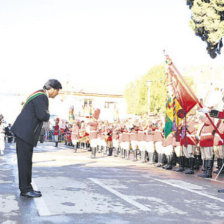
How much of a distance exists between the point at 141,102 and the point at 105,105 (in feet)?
101

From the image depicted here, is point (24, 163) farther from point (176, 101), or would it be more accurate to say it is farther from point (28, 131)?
point (176, 101)

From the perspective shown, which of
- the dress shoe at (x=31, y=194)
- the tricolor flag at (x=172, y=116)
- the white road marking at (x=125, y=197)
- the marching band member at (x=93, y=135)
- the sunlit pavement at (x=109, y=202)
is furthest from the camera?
the marching band member at (x=93, y=135)

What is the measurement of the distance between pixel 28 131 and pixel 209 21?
15502 mm

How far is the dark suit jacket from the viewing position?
7.07 m

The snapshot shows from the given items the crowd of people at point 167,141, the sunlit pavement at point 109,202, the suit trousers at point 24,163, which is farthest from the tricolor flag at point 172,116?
the suit trousers at point 24,163

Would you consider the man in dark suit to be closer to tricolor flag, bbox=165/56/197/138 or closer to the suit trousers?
the suit trousers

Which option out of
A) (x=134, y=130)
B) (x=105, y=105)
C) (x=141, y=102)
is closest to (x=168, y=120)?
(x=134, y=130)

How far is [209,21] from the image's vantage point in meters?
20.5

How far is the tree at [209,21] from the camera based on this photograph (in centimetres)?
2016

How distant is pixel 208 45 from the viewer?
21.8m

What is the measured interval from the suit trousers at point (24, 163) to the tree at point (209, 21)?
1523 centimetres

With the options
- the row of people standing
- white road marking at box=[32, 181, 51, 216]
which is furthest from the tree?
white road marking at box=[32, 181, 51, 216]

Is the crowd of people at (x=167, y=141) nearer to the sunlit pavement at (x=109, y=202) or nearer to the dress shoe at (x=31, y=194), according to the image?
the sunlit pavement at (x=109, y=202)

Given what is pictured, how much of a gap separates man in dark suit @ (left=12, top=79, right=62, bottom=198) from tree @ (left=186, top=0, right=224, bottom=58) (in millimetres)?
14911
